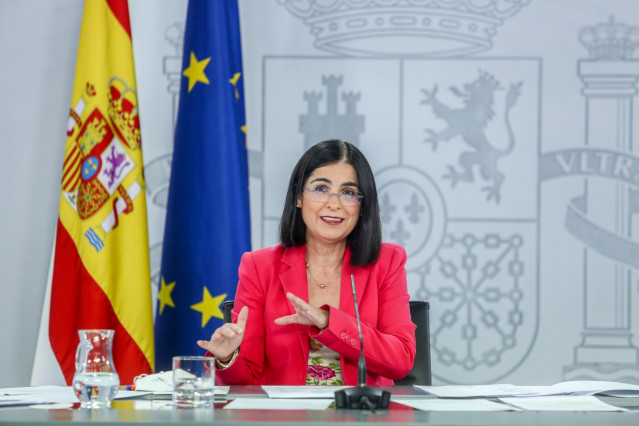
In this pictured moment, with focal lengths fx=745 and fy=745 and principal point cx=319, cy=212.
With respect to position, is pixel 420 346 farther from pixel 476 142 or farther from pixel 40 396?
pixel 476 142

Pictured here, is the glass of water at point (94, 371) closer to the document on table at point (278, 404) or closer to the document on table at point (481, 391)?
the document on table at point (278, 404)

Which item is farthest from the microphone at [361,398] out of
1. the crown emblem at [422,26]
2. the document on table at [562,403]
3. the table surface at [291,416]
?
the crown emblem at [422,26]

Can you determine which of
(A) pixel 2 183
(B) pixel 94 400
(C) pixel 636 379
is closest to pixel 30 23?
(A) pixel 2 183

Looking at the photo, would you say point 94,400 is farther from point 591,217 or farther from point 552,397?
point 591,217

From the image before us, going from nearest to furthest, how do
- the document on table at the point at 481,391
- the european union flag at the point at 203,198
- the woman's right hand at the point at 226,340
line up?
the document on table at the point at 481,391 → the woman's right hand at the point at 226,340 → the european union flag at the point at 203,198

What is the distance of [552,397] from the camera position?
168cm

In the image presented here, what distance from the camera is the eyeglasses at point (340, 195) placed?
234 centimetres

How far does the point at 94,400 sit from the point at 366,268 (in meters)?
1.08

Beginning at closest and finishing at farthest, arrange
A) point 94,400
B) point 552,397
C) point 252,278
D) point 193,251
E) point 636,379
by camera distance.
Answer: point 94,400 < point 552,397 < point 252,278 < point 193,251 < point 636,379

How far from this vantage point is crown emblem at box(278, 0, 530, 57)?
3.38m

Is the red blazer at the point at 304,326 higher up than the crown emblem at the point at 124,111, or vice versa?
the crown emblem at the point at 124,111

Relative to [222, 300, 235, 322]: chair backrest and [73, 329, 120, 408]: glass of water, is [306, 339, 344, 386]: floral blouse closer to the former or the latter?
[222, 300, 235, 322]: chair backrest

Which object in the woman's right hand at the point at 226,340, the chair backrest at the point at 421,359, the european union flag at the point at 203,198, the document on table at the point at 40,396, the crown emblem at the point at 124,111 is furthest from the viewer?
the crown emblem at the point at 124,111

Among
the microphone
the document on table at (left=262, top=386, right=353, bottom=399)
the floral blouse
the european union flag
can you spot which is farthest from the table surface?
the european union flag
